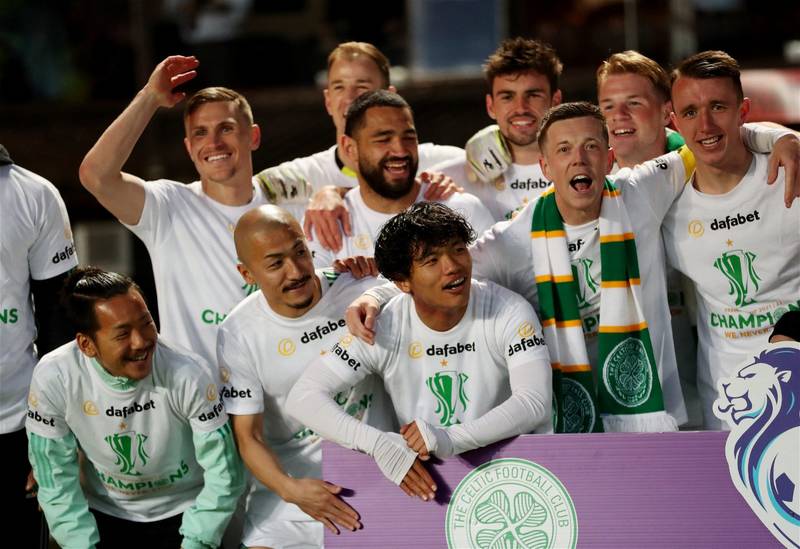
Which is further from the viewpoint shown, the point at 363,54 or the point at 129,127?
the point at 363,54

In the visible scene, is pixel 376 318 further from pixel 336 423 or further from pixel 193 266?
pixel 193 266

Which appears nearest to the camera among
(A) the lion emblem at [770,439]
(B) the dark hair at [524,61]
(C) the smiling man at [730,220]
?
(A) the lion emblem at [770,439]

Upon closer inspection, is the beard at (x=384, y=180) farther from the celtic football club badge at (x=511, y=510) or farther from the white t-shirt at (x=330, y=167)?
the celtic football club badge at (x=511, y=510)

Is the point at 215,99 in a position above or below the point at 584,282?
above

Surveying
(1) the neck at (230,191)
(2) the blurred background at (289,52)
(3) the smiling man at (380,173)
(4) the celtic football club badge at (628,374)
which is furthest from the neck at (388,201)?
(2) the blurred background at (289,52)

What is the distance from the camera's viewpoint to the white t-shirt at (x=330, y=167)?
16.8 feet

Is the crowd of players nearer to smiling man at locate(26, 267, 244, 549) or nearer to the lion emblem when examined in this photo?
smiling man at locate(26, 267, 244, 549)

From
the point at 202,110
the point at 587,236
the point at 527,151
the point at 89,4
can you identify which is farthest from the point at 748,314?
the point at 89,4

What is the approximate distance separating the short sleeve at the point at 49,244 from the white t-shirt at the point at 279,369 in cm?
69

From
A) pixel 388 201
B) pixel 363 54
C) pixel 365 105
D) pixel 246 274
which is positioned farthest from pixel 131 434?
pixel 363 54

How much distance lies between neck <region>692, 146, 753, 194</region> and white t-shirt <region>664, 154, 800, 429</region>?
19 mm

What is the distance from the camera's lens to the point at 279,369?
4.23m

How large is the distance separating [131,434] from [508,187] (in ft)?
5.97

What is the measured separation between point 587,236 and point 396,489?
3.70 feet
